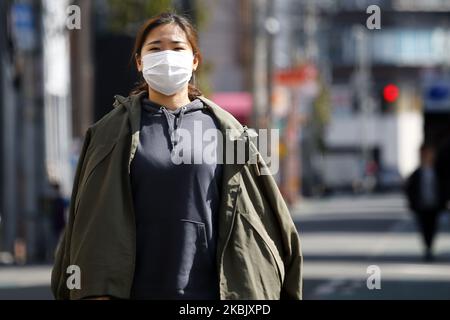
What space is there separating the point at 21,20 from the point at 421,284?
11915mm

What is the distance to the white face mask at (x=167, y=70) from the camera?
565 centimetres

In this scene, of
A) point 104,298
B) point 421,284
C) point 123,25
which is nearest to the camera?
point 104,298

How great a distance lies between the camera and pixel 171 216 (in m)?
5.41

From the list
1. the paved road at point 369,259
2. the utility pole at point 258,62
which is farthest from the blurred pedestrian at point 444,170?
the utility pole at point 258,62

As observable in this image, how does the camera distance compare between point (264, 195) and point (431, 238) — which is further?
point (431, 238)

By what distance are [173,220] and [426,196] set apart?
20.2 metres

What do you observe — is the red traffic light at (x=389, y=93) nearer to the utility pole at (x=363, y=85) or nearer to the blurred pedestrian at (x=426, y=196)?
the blurred pedestrian at (x=426, y=196)

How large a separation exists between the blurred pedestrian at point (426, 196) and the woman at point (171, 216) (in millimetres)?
19806

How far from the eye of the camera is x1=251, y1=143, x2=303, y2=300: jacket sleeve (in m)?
5.54

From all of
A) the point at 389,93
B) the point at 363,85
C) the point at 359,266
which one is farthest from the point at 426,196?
the point at 363,85

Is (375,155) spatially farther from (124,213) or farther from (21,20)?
(124,213)

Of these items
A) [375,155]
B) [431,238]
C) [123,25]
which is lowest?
[375,155]

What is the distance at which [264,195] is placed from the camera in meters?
5.57

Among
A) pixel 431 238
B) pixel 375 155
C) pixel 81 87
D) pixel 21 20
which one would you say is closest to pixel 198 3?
pixel 21 20
